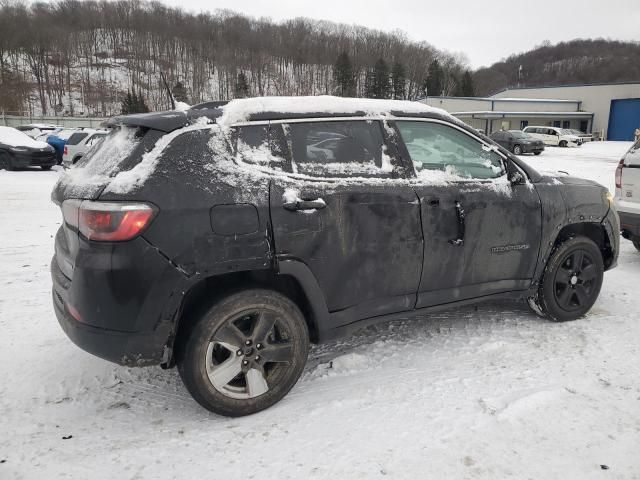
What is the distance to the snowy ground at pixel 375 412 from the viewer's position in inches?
94.1

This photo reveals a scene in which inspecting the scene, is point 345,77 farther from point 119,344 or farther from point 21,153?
point 119,344

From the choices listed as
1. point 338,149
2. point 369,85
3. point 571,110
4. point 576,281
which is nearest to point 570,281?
point 576,281

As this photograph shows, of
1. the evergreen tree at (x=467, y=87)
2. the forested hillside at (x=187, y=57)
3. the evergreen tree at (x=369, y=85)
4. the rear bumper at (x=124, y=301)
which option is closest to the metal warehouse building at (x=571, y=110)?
the evergreen tree at (x=467, y=87)

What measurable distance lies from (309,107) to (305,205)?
0.70 m

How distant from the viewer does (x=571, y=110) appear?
52.4 metres

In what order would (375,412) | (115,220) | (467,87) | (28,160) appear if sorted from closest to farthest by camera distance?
(115,220) < (375,412) < (28,160) < (467,87)

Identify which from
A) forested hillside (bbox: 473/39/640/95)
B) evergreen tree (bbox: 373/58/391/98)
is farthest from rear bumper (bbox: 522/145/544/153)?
forested hillside (bbox: 473/39/640/95)

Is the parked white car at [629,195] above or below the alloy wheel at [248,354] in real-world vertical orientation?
above

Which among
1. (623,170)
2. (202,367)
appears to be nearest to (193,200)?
(202,367)

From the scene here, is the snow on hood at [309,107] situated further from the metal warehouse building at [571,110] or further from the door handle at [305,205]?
the metal warehouse building at [571,110]

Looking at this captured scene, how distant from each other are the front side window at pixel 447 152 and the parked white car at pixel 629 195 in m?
2.93

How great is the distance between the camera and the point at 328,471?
2346 millimetres

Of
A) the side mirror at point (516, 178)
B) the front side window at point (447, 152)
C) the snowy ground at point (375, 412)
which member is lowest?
the snowy ground at point (375, 412)

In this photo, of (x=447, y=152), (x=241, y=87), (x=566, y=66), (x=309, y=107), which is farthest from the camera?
(x=566, y=66)
